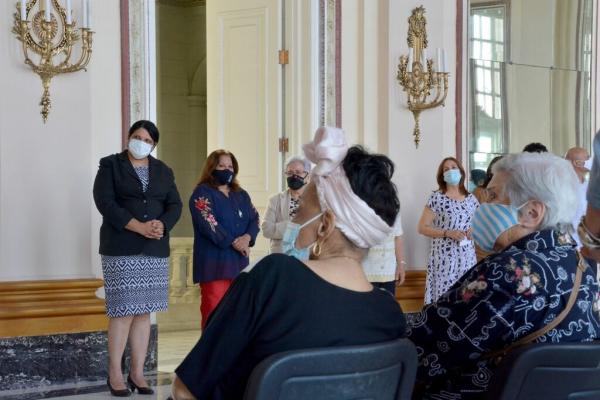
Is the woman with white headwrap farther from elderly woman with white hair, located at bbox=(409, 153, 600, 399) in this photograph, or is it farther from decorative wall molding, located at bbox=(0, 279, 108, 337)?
decorative wall molding, located at bbox=(0, 279, 108, 337)

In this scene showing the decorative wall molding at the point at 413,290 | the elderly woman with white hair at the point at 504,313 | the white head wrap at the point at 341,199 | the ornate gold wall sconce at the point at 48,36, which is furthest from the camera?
the decorative wall molding at the point at 413,290

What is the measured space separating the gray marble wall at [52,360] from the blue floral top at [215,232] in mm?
736

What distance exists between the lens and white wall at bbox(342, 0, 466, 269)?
816 cm

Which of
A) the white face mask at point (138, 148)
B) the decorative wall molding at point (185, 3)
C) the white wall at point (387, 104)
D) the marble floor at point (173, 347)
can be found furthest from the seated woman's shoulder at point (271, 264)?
the decorative wall molding at point (185, 3)

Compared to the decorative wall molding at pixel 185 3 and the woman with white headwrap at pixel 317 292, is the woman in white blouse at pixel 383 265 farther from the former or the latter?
the decorative wall molding at pixel 185 3

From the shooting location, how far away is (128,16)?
660cm

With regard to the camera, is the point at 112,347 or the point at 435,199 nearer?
the point at 112,347

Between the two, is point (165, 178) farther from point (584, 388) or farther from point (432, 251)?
point (584, 388)

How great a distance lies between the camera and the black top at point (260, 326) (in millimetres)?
2068

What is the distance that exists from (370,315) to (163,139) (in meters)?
9.94

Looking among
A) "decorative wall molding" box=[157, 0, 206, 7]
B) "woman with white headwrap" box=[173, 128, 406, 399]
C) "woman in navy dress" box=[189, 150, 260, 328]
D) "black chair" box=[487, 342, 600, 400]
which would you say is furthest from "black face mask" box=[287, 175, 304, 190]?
"decorative wall molding" box=[157, 0, 206, 7]

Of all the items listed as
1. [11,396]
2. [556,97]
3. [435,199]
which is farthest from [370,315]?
[556,97]

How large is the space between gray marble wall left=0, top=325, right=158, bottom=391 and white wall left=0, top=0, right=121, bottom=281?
0.40 m

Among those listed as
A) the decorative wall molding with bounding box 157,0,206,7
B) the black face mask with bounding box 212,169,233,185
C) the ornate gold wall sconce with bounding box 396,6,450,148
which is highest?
the decorative wall molding with bounding box 157,0,206,7
